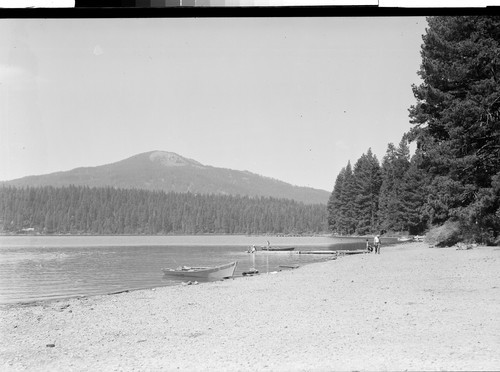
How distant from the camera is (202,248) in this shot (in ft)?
124

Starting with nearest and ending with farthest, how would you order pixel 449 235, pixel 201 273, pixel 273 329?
pixel 273 329, pixel 201 273, pixel 449 235

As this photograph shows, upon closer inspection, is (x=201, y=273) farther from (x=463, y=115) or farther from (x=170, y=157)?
(x=463, y=115)

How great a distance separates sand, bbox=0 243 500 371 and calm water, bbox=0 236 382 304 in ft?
14.9

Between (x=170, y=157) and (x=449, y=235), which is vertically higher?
(x=170, y=157)

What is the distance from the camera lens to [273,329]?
820 cm

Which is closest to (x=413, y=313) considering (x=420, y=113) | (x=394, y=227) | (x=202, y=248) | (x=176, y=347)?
(x=176, y=347)

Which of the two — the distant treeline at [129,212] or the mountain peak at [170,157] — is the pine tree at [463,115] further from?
the distant treeline at [129,212]

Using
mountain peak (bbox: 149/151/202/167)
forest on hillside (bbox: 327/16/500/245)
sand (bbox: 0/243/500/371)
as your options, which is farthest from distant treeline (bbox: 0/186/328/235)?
forest on hillside (bbox: 327/16/500/245)

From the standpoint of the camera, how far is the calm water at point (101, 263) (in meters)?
16.9

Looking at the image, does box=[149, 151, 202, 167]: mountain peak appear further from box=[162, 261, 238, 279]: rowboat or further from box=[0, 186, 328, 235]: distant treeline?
box=[162, 261, 238, 279]: rowboat

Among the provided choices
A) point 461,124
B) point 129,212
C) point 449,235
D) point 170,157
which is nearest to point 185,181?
point 129,212

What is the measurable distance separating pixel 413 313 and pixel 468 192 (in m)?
9.40

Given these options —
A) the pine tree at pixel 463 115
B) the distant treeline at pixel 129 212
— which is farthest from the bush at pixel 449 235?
the distant treeline at pixel 129 212

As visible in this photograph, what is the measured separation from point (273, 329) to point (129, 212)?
20.6 metres
